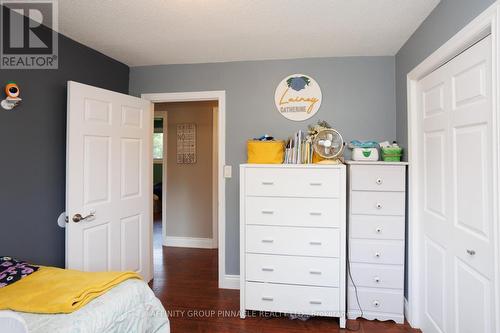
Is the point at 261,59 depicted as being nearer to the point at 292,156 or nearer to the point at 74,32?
the point at 292,156

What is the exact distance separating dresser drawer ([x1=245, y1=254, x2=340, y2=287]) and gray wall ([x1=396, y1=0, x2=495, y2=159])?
4.12 ft

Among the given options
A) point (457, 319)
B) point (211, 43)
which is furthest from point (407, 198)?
point (211, 43)

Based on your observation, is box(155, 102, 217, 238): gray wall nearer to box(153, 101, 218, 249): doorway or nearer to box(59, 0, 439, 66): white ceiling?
box(153, 101, 218, 249): doorway

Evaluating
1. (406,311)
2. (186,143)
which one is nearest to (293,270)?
(406,311)

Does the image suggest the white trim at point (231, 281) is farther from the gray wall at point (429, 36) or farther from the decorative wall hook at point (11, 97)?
the decorative wall hook at point (11, 97)

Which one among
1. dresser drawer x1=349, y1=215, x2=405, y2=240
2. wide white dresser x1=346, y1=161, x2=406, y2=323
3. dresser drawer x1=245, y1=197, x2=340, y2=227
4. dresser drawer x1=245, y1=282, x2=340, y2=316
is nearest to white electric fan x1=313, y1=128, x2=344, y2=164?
wide white dresser x1=346, y1=161, x2=406, y2=323

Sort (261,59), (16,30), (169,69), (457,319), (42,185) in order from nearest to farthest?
(457,319)
(16,30)
(42,185)
(261,59)
(169,69)

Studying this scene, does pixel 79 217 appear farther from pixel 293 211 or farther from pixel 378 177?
pixel 378 177

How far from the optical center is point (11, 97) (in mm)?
1759

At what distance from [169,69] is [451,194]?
276 cm

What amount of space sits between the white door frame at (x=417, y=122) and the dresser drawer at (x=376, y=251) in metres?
0.10

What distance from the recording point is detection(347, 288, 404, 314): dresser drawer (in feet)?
7.29

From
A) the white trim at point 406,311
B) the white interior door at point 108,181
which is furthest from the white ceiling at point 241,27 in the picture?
the white trim at point 406,311

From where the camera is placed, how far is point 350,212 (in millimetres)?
2264
